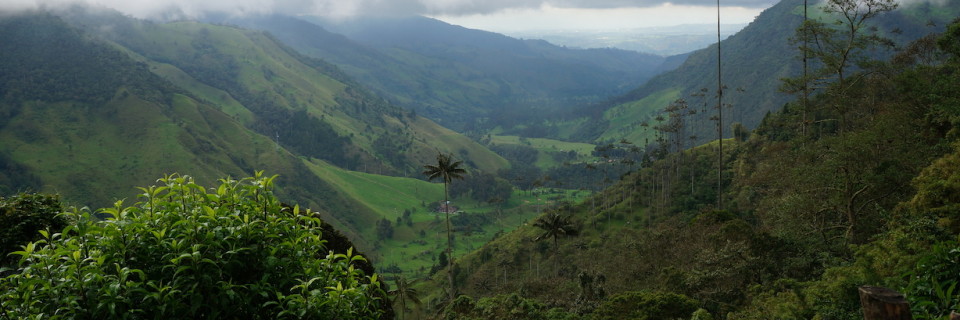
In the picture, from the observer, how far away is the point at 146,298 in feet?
20.8

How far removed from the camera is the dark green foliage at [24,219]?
1870 cm

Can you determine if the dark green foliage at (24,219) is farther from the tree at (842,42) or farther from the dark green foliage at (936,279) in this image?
the tree at (842,42)

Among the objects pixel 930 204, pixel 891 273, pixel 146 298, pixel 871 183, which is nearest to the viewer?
pixel 146 298

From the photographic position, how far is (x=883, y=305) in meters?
5.47

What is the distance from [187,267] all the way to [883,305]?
299 inches

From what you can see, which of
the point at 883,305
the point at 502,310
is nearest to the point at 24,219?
the point at 883,305

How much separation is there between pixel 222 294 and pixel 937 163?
30.2m

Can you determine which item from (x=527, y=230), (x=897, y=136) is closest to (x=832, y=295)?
(x=897, y=136)

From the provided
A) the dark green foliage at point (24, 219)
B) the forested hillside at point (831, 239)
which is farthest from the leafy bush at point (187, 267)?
the dark green foliage at point (24, 219)

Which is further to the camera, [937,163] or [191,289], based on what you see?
[937,163]

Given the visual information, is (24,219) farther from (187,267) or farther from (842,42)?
(842,42)

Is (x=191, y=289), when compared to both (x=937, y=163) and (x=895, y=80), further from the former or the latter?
(x=895, y=80)

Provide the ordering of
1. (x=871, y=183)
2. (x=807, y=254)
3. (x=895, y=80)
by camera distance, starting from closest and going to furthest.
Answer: (x=871, y=183), (x=807, y=254), (x=895, y=80)

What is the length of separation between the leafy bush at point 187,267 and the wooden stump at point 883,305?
5865 millimetres
